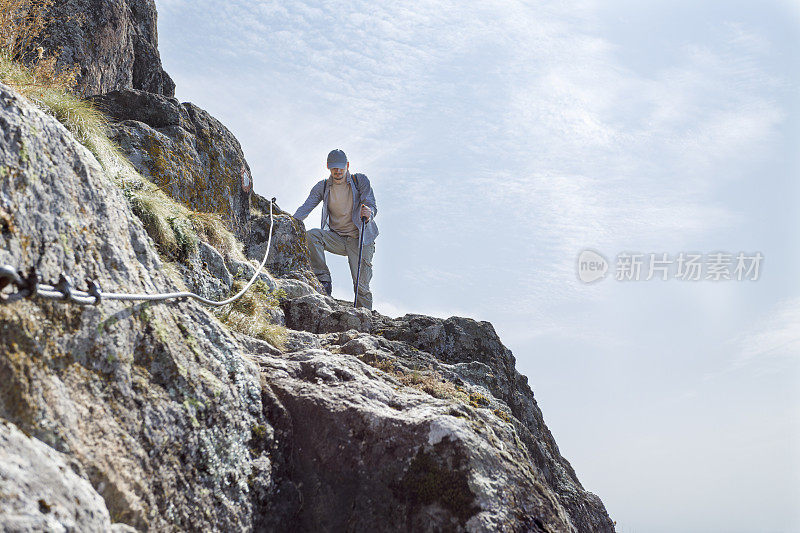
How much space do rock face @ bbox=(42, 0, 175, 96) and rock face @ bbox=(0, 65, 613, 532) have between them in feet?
30.7

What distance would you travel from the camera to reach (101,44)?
47.2 ft

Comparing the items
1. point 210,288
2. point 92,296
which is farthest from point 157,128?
point 92,296

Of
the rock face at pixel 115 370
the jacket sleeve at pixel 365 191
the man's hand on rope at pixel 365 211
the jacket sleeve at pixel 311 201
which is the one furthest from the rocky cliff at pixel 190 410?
the jacket sleeve at pixel 311 201

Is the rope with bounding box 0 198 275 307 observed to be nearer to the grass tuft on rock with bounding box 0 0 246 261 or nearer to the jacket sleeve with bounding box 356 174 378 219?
the grass tuft on rock with bounding box 0 0 246 261

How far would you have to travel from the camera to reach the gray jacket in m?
14.0

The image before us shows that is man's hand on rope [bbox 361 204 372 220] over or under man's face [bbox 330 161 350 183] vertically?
under

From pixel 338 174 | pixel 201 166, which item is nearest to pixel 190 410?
pixel 201 166

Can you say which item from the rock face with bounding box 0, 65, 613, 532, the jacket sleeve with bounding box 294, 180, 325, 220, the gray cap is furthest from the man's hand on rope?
the rock face with bounding box 0, 65, 613, 532

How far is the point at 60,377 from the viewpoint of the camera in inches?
134

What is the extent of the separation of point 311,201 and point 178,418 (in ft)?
34.7

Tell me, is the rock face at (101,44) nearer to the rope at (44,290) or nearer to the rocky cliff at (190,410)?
the rocky cliff at (190,410)

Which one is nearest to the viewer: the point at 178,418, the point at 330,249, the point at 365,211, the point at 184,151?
the point at 178,418

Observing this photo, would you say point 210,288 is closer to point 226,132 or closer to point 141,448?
point 141,448

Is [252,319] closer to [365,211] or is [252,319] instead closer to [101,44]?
[365,211]
